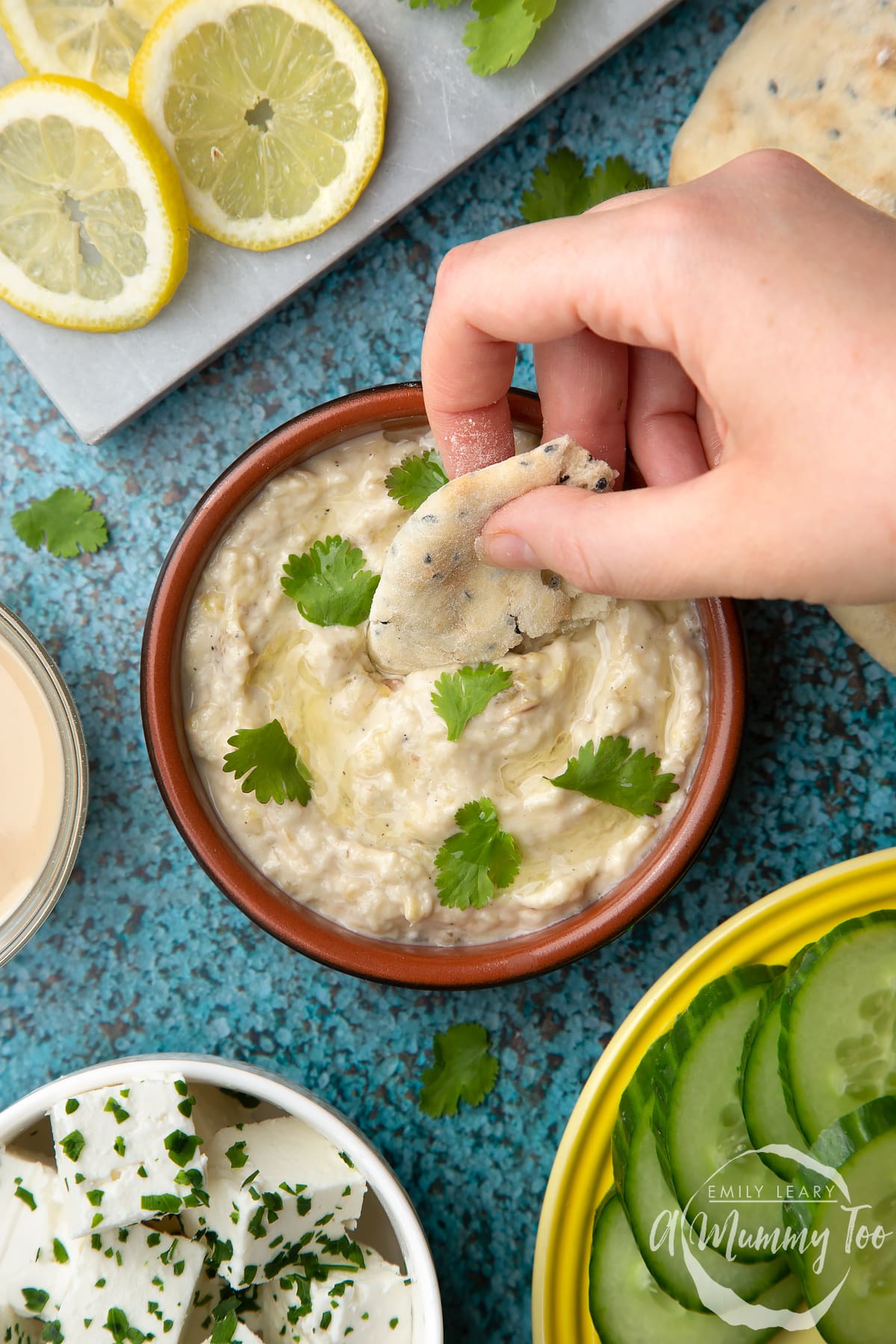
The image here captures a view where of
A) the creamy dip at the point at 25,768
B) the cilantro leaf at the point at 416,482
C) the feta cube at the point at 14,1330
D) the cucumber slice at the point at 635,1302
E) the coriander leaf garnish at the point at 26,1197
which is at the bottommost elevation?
the cucumber slice at the point at 635,1302

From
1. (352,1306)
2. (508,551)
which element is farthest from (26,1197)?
(508,551)

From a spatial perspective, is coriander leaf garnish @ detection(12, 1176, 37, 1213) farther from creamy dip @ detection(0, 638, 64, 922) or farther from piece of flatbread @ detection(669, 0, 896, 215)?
piece of flatbread @ detection(669, 0, 896, 215)

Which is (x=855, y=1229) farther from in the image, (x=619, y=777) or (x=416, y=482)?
(x=416, y=482)

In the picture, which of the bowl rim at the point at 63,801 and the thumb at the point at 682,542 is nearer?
the thumb at the point at 682,542

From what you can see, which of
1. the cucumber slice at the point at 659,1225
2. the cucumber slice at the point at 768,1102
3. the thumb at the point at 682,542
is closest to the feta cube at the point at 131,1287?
the cucumber slice at the point at 659,1225

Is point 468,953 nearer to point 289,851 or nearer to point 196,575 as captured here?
point 289,851

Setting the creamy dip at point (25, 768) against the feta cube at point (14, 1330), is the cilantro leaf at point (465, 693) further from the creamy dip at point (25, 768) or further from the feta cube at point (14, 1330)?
the feta cube at point (14, 1330)
